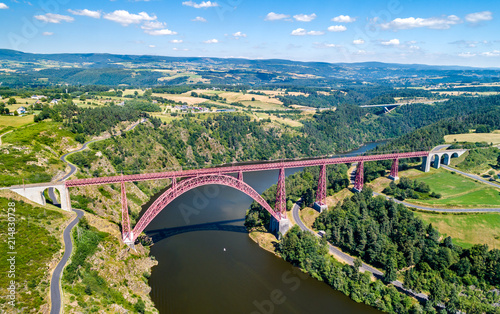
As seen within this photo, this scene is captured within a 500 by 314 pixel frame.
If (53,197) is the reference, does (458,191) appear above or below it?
below

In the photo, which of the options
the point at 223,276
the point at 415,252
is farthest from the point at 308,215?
the point at 223,276

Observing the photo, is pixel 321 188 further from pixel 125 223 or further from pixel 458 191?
pixel 125 223

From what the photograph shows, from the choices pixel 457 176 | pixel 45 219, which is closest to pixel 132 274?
pixel 45 219

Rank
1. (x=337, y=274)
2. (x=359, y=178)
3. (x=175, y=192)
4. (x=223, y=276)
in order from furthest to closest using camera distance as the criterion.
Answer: (x=359, y=178), (x=175, y=192), (x=223, y=276), (x=337, y=274)

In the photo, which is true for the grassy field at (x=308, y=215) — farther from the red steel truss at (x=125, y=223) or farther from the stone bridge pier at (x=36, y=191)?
the stone bridge pier at (x=36, y=191)

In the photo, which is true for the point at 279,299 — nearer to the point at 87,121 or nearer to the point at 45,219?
the point at 45,219

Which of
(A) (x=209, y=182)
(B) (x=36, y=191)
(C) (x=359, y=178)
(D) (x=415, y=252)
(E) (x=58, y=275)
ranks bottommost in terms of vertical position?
(D) (x=415, y=252)
